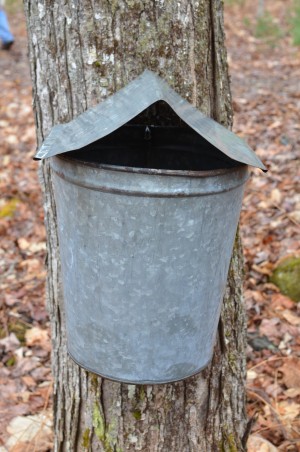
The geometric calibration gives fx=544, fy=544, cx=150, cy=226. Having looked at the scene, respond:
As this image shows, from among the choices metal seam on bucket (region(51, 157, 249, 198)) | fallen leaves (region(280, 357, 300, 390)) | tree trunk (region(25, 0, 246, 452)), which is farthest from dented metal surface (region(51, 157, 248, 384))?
fallen leaves (region(280, 357, 300, 390))

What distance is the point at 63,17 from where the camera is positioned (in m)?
1.68

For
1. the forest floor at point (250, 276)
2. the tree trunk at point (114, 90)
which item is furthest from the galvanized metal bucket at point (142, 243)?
the forest floor at point (250, 276)

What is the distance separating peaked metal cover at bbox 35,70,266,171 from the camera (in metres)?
1.41

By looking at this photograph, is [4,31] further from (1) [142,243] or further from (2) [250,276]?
(1) [142,243]

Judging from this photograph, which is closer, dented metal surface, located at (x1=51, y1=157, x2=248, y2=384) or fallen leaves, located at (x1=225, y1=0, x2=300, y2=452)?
dented metal surface, located at (x1=51, y1=157, x2=248, y2=384)

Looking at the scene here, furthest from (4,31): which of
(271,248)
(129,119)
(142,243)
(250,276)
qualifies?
(142,243)

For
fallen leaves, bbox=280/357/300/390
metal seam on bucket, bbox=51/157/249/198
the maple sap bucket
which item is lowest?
fallen leaves, bbox=280/357/300/390

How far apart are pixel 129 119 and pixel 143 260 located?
37 cm

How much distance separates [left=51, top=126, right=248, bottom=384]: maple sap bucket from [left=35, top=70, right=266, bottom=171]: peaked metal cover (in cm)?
5

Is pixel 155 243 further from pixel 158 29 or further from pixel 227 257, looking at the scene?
pixel 158 29

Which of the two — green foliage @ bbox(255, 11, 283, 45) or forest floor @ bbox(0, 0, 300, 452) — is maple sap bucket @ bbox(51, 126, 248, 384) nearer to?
forest floor @ bbox(0, 0, 300, 452)

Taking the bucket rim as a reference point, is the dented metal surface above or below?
below

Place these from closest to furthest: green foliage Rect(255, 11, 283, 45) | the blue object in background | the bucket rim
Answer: the bucket rim, the blue object in background, green foliage Rect(255, 11, 283, 45)

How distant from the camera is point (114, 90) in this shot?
171 cm
